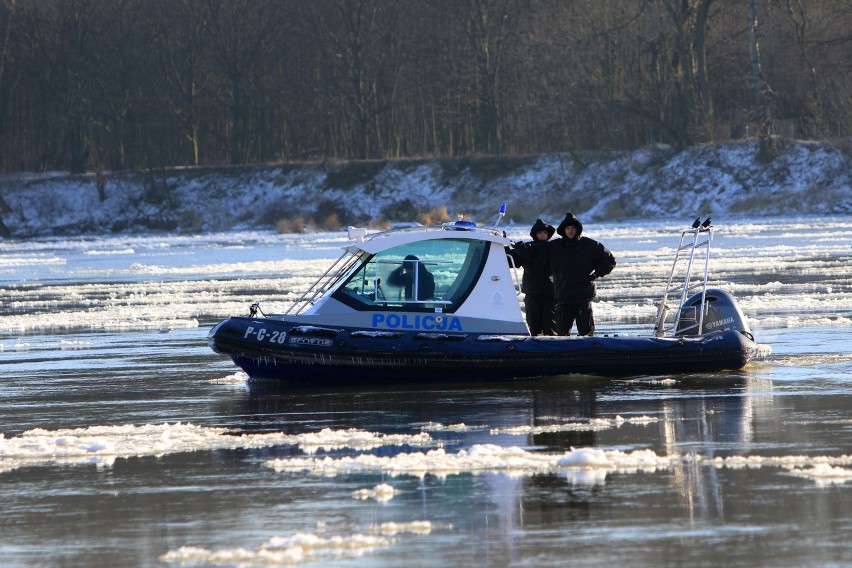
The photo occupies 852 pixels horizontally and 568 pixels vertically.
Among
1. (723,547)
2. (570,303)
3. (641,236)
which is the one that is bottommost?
(723,547)

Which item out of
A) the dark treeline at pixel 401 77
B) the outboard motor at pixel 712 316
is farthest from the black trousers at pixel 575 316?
the dark treeline at pixel 401 77

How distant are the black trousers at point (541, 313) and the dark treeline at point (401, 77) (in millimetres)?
47270

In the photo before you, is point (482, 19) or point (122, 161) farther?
point (122, 161)

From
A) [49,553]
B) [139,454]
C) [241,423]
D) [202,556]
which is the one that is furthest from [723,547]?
[241,423]

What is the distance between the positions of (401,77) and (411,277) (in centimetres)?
6143

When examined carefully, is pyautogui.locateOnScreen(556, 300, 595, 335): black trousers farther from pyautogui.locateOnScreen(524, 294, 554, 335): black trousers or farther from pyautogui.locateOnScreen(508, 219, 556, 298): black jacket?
pyautogui.locateOnScreen(508, 219, 556, 298): black jacket

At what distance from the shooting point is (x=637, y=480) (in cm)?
938

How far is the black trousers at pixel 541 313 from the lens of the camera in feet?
51.3

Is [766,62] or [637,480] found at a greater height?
[766,62]

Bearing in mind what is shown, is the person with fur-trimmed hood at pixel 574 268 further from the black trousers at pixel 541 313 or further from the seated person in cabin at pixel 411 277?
the seated person in cabin at pixel 411 277

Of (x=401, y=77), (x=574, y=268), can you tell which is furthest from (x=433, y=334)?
(x=401, y=77)

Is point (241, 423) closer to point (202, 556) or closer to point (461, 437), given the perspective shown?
point (461, 437)

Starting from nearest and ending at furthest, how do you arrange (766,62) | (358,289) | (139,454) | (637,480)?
(637,480)
(139,454)
(358,289)
(766,62)

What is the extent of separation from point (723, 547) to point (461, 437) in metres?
3.77
